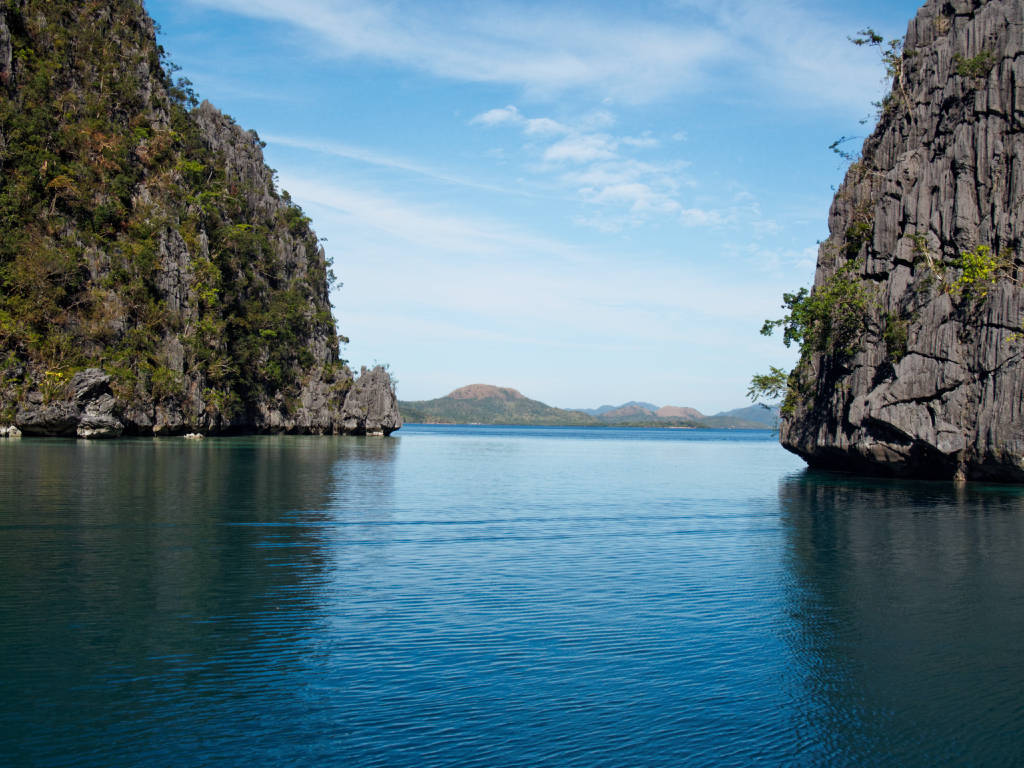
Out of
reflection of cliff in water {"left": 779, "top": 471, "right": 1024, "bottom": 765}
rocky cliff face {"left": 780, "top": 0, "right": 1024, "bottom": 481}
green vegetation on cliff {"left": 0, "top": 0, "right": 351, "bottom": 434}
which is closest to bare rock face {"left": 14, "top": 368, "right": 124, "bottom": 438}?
green vegetation on cliff {"left": 0, "top": 0, "right": 351, "bottom": 434}

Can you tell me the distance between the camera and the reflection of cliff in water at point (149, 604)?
8.78 metres

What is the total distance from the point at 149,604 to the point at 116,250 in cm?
6144

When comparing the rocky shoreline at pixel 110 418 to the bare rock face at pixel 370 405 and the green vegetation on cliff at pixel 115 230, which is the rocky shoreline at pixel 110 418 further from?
the bare rock face at pixel 370 405

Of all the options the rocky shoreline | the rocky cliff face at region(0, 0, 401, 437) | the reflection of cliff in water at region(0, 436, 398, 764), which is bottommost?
the reflection of cliff in water at region(0, 436, 398, 764)

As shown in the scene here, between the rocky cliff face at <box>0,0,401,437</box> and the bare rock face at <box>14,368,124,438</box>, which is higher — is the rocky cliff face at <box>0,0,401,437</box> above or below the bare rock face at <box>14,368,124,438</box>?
above

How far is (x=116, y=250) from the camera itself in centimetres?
6556

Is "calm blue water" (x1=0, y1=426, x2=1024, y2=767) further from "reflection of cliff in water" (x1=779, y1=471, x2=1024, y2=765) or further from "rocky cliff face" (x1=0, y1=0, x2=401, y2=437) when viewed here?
"rocky cliff face" (x1=0, y1=0, x2=401, y2=437)

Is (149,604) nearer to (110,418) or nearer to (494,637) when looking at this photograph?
(494,637)

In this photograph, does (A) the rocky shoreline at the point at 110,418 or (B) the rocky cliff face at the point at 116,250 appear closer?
(A) the rocky shoreline at the point at 110,418

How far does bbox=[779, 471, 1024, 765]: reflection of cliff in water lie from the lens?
8.66 metres

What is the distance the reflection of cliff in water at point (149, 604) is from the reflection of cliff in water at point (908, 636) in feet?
22.5

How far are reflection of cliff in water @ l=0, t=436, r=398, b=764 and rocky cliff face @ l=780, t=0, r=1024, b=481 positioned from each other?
89.4 feet

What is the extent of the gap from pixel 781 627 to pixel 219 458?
126 ft

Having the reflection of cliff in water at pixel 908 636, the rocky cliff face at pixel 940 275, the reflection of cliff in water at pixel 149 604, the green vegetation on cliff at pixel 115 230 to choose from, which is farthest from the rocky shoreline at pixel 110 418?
the reflection of cliff in water at pixel 908 636
